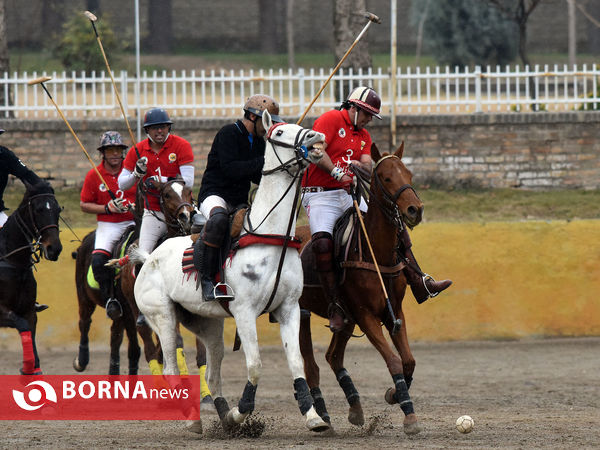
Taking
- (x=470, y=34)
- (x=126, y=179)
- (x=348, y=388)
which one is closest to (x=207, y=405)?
(x=348, y=388)

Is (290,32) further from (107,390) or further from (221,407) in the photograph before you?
(221,407)

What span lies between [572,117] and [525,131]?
814 mm

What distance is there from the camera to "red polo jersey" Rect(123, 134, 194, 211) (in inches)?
438

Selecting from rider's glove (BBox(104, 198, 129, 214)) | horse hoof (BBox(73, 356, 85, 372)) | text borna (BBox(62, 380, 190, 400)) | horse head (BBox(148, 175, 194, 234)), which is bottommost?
text borna (BBox(62, 380, 190, 400))

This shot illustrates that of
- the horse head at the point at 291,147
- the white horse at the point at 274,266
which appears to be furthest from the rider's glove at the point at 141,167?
the horse head at the point at 291,147

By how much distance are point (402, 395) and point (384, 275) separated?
1073 mm

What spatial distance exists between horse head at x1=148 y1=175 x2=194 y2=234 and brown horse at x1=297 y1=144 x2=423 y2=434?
156 cm

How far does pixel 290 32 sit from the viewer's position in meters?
42.8

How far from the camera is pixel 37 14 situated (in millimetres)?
45500

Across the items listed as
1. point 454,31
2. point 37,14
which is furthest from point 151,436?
point 37,14

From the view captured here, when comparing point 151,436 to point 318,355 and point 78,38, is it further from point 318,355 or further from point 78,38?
point 78,38

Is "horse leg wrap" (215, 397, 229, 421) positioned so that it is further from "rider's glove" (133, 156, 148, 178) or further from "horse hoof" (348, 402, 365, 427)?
"rider's glove" (133, 156, 148, 178)

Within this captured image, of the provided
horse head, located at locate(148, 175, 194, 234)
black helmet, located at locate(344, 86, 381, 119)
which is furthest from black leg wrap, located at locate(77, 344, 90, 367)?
black helmet, located at locate(344, 86, 381, 119)

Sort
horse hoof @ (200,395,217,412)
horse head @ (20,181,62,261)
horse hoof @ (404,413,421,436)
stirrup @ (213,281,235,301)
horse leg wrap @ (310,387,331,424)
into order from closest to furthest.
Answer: stirrup @ (213,281,235,301) < horse hoof @ (404,413,421,436) < horse leg wrap @ (310,387,331,424) < horse hoof @ (200,395,217,412) < horse head @ (20,181,62,261)
